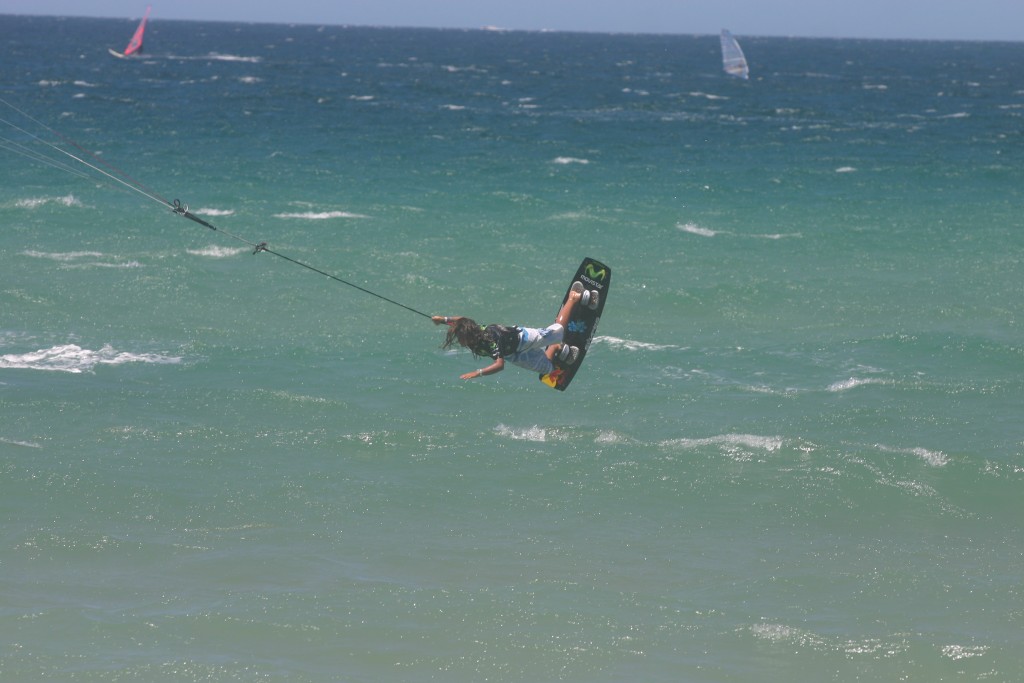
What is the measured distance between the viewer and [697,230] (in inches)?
1444

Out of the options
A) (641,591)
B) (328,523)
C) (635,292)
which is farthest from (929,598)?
(635,292)

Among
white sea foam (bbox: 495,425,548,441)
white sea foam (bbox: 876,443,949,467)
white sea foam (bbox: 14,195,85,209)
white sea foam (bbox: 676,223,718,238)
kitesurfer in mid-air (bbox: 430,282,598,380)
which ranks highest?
kitesurfer in mid-air (bbox: 430,282,598,380)

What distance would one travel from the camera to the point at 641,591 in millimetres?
16078

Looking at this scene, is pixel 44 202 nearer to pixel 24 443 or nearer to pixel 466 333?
pixel 24 443

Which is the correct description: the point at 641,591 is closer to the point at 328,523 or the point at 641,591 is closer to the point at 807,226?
the point at 328,523

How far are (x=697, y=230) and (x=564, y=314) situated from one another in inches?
778

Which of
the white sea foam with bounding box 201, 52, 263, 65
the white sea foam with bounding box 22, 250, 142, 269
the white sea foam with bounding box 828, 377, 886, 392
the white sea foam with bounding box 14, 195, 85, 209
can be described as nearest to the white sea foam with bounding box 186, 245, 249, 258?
the white sea foam with bounding box 22, 250, 142, 269

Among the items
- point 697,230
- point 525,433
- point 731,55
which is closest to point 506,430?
point 525,433

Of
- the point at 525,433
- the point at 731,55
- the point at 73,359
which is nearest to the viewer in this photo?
the point at 525,433

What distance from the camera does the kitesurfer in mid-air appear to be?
1523 cm

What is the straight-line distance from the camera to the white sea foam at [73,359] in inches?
942

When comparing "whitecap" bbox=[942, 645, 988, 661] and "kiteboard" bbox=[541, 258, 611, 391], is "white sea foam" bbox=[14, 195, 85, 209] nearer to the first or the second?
"kiteboard" bbox=[541, 258, 611, 391]

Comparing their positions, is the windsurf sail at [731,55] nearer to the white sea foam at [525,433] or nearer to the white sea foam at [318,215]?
the white sea foam at [318,215]

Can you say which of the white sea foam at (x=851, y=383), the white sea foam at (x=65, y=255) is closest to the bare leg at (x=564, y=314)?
the white sea foam at (x=851, y=383)
